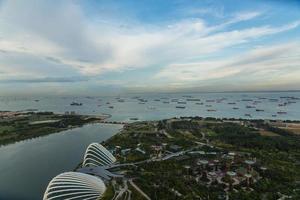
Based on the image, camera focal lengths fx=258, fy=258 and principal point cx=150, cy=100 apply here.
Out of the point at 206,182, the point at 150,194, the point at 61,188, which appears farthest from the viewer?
the point at 206,182

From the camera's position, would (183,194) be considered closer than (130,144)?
Yes

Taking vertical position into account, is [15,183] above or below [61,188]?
below

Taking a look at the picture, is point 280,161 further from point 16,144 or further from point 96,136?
point 16,144


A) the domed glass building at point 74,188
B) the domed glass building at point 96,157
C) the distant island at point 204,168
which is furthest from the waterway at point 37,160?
the distant island at point 204,168

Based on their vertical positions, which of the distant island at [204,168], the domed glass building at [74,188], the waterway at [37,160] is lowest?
the waterway at [37,160]

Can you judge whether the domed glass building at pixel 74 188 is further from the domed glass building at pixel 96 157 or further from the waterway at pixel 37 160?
the domed glass building at pixel 96 157

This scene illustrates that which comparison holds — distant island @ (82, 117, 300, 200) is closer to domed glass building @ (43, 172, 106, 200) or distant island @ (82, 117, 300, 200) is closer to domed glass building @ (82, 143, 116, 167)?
domed glass building @ (82, 143, 116, 167)

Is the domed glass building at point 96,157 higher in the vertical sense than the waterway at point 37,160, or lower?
higher

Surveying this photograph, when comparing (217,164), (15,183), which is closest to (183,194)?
(217,164)

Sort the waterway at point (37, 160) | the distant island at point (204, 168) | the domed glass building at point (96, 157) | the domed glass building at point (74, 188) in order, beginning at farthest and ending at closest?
the domed glass building at point (96, 157) < the waterway at point (37, 160) < the distant island at point (204, 168) < the domed glass building at point (74, 188)
